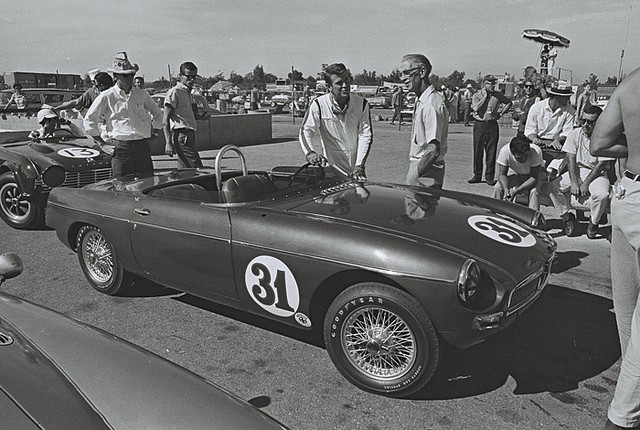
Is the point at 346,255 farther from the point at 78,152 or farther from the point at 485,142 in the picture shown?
the point at 485,142

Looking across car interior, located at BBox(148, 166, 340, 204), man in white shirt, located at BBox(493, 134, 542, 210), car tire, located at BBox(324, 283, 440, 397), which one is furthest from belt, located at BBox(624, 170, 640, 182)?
man in white shirt, located at BBox(493, 134, 542, 210)

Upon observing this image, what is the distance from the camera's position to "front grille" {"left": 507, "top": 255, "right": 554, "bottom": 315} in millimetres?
2975

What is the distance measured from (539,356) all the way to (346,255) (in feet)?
4.67

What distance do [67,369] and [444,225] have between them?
2224 mm

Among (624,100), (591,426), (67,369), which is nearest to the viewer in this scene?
(67,369)

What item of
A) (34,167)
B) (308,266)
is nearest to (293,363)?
(308,266)

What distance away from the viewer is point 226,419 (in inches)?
68.1

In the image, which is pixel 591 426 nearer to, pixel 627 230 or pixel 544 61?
pixel 627 230

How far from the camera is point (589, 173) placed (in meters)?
5.93

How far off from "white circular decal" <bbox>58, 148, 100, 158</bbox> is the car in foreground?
4836 mm

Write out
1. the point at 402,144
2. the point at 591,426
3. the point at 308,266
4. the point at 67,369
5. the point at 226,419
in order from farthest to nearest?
the point at 402,144 < the point at 308,266 < the point at 591,426 < the point at 67,369 < the point at 226,419

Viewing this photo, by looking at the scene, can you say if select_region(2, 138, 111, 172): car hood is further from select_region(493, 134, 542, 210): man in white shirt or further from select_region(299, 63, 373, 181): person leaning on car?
select_region(493, 134, 542, 210): man in white shirt

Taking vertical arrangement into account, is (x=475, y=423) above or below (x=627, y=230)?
below

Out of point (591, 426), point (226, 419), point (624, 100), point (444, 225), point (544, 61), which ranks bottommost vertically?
point (591, 426)
